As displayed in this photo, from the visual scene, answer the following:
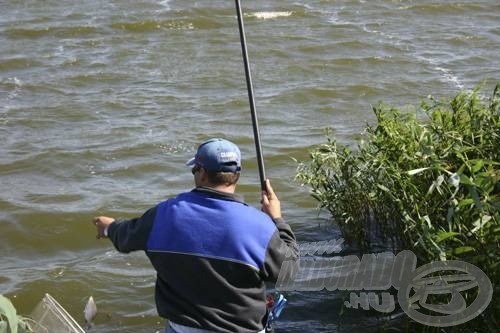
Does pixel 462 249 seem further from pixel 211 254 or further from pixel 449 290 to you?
pixel 211 254

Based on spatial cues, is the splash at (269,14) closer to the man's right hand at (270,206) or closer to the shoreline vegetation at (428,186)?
the shoreline vegetation at (428,186)

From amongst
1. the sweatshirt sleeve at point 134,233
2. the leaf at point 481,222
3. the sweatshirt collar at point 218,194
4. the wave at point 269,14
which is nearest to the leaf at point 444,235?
the leaf at point 481,222

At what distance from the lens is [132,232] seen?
4.18 metres

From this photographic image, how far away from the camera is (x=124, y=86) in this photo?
45.4 feet

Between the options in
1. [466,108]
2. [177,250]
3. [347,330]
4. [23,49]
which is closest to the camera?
[177,250]

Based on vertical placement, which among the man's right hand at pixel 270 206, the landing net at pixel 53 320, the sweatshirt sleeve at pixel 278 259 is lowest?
the landing net at pixel 53 320

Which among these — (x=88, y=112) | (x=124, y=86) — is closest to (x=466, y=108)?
(x=88, y=112)

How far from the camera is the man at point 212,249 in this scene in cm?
404

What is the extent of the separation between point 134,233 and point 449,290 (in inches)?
75.7

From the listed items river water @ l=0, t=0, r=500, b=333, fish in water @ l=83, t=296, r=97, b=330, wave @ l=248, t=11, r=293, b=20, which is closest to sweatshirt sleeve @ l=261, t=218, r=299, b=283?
river water @ l=0, t=0, r=500, b=333

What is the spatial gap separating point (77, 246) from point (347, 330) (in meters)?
3.25

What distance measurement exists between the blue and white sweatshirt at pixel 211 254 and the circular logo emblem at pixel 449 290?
4.08ft

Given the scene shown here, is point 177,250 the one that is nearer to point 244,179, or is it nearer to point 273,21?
point 244,179

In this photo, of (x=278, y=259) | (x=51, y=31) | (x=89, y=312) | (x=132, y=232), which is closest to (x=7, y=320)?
(x=132, y=232)
